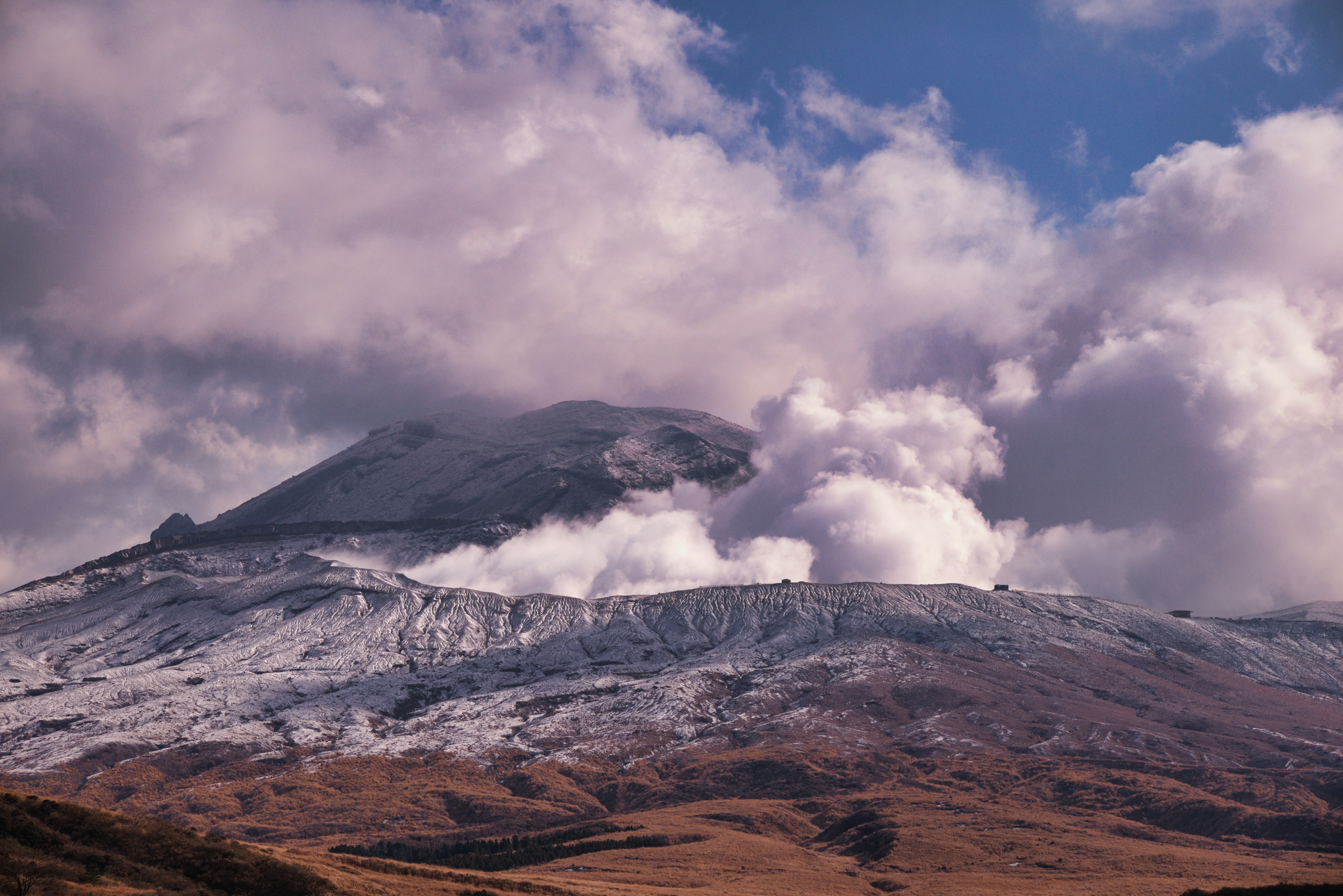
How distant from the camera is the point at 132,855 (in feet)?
263

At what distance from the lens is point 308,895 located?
267 ft

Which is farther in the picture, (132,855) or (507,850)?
(507,850)

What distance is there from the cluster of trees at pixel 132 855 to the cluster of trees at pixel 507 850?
90.3 m

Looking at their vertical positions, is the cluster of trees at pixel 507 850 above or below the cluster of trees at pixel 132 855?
below

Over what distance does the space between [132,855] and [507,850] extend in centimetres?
11787

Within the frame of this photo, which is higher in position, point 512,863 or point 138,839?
point 138,839

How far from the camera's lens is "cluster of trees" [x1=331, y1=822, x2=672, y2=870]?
174125 mm

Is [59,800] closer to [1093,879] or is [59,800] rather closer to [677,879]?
[677,879]

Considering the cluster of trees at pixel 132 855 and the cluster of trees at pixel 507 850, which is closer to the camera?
the cluster of trees at pixel 132 855

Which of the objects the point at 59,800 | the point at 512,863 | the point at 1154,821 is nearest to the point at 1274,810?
the point at 1154,821

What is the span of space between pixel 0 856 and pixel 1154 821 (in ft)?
617

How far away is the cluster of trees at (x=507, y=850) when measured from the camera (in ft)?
571

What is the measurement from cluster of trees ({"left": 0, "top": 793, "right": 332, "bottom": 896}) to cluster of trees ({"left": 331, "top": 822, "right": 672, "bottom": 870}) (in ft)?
296

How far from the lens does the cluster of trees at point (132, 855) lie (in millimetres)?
76000
